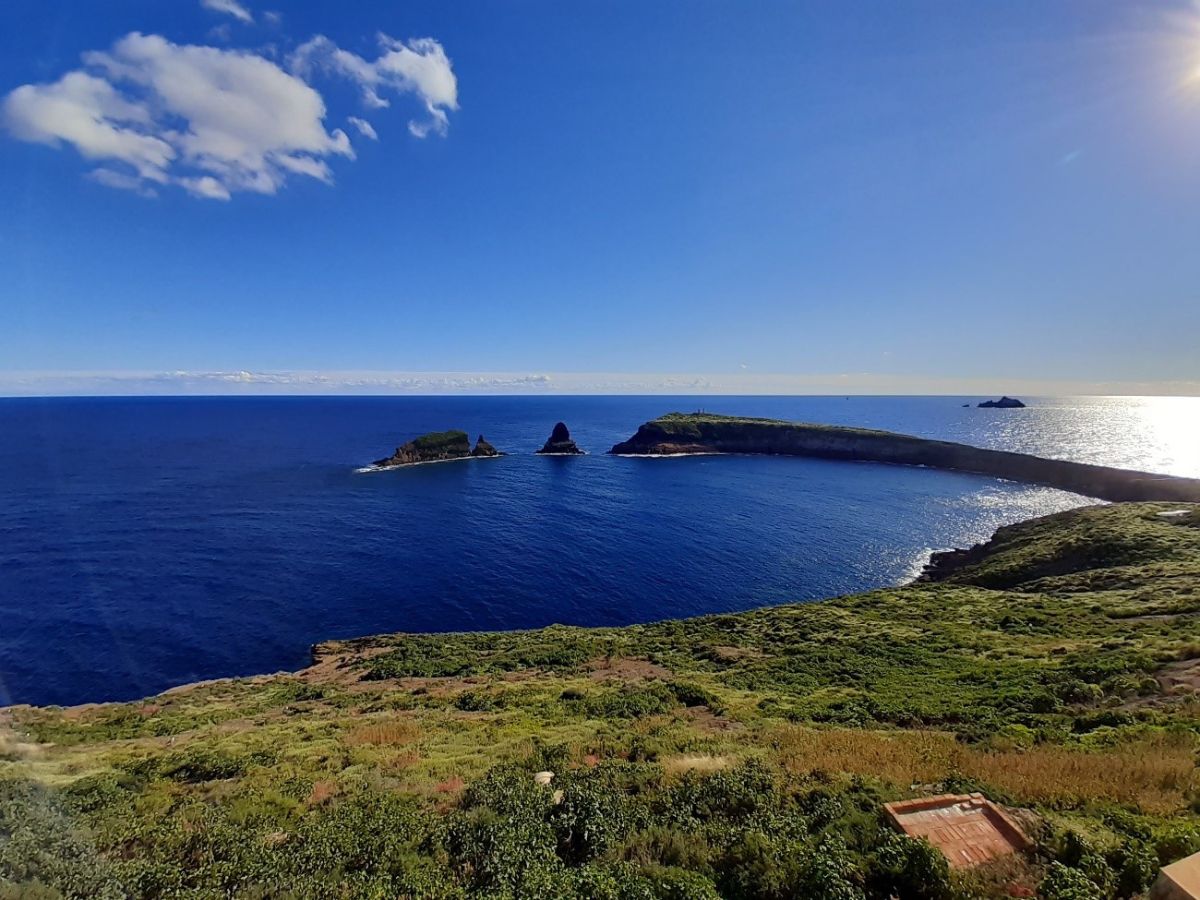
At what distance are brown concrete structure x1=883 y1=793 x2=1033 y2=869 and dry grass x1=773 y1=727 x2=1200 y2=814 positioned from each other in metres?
1.35

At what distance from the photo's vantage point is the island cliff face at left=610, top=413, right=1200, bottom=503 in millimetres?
94375

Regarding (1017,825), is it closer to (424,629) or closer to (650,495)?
(424,629)

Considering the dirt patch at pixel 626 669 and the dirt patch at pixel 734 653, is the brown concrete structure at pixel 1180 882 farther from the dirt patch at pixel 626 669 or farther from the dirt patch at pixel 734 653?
the dirt patch at pixel 734 653

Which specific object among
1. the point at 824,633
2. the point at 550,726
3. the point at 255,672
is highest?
the point at 550,726

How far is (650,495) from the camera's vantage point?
8969 cm

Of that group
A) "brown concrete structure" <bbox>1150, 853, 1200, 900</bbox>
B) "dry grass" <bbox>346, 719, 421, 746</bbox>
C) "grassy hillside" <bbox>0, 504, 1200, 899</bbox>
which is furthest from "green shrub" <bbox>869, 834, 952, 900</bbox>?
"dry grass" <bbox>346, 719, 421, 746</bbox>

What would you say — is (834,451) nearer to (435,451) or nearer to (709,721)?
(435,451)

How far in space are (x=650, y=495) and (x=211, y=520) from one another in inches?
2522

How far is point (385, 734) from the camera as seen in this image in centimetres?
1808

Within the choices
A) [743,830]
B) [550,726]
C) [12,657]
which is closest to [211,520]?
[12,657]

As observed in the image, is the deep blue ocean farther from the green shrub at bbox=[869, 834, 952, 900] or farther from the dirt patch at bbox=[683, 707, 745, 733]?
the green shrub at bbox=[869, 834, 952, 900]

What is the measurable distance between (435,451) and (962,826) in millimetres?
122746

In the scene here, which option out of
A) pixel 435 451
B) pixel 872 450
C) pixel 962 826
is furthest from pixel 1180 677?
pixel 872 450

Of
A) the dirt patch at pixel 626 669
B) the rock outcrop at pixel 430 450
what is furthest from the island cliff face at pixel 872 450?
the dirt patch at pixel 626 669
